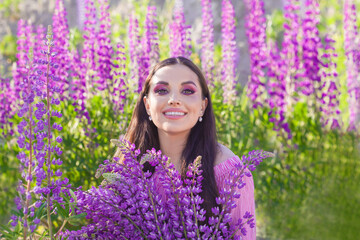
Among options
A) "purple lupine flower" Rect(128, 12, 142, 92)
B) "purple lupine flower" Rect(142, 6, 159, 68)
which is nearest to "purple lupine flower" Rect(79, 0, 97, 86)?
"purple lupine flower" Rect(128, 12, 142, 92)

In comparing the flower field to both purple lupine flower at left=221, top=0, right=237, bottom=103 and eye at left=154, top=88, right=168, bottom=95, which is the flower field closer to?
purple lupine flower at left=221, top=0, right=237, bottom=103

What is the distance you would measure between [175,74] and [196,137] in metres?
0.35

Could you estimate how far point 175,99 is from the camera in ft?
8.39

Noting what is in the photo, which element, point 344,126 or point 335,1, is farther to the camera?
point 335,1

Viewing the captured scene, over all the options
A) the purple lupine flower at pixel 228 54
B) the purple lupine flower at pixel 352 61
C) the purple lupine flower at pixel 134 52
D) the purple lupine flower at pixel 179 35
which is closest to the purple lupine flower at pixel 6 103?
the purple lupine flower at pixel 134 52

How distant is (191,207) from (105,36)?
266 cm

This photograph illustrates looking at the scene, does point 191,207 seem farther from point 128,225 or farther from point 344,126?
point 344,126

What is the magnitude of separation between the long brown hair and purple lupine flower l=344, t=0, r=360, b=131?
255 centimetres

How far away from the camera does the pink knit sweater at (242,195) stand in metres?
2.44

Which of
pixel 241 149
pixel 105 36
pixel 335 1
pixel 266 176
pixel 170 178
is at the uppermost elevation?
pixel 335 1

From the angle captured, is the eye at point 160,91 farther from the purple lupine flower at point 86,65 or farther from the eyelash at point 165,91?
the purple lupine flower at point 86,65

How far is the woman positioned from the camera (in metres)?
2.50

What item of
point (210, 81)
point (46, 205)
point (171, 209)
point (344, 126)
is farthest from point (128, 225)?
point (344, 126)

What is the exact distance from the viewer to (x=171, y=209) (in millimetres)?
2008
